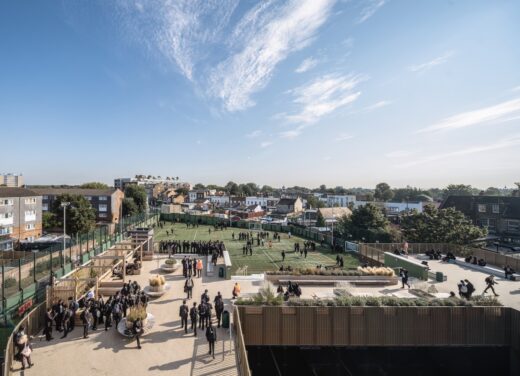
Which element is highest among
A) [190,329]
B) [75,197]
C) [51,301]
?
[75,197]

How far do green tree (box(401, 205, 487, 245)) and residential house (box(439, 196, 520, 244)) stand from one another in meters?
17.3

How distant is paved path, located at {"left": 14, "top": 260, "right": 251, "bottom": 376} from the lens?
11.0 m

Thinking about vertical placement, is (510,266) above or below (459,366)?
above

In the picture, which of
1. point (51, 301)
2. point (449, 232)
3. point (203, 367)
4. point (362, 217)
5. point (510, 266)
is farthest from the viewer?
point (362, 217)

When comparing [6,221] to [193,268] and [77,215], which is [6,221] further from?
[193,268]

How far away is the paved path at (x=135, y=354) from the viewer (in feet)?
36.0

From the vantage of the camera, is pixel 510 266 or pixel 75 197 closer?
pixel 510 266

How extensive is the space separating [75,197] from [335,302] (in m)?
48.4

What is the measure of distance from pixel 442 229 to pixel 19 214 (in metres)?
57.0

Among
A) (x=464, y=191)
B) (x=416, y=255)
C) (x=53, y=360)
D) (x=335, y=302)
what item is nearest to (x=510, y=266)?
(x=416, y=255)

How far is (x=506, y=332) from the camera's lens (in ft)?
52.6

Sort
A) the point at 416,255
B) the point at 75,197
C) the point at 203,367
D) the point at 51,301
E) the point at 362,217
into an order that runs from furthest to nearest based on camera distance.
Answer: the point at 75,197 < the point at 362,217 < the point at 416,255 < the point at 51,301 < the point at 203,367

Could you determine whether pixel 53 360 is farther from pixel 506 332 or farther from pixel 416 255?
pixel 416 255

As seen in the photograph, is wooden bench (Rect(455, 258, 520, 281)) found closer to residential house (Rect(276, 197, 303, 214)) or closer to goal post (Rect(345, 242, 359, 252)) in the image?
goal post (Rect(345, 242, 359, 252))
